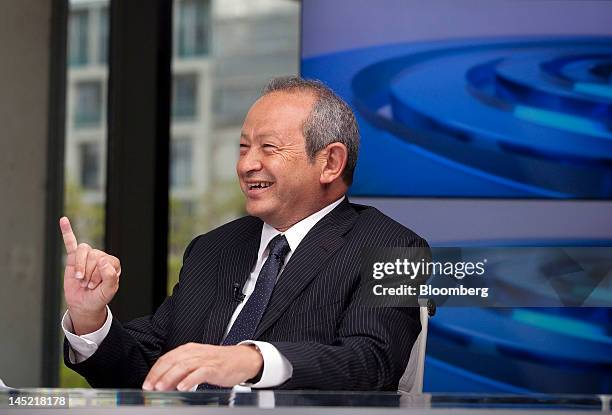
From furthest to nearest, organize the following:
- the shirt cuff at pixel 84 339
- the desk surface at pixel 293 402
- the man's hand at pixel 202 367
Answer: the shirt cuff at pixel 84 339, the man's hand at pixel 202 367, the desk surface at pixel 293 402

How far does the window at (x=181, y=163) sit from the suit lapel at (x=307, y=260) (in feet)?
11.3

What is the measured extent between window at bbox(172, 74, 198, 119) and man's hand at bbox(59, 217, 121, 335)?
3733 mm

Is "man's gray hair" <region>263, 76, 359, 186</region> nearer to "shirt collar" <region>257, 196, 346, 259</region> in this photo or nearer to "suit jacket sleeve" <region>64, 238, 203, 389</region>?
"shirt collar" <region>257, 196, 346, 259</region>

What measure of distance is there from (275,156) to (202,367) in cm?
76

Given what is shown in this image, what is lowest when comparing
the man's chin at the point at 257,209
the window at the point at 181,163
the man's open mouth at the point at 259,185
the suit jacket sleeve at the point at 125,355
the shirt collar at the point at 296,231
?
the window at the point at 181,163

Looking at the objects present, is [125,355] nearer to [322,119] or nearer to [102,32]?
[322,119]

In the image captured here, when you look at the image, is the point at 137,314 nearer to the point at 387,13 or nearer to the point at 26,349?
the point at 26,349

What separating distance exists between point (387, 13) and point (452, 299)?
6.01 feet

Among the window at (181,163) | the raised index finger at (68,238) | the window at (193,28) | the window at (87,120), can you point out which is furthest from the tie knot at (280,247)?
the window at (193,28)

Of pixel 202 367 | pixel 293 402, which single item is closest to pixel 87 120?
pixel 202 367

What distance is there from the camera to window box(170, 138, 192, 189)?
18.3 ft

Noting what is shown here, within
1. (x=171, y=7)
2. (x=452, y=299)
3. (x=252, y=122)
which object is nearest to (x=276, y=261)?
(x=252, y=122)

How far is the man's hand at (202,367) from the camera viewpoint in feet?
4.71

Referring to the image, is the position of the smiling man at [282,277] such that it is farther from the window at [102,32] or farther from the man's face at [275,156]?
the window at [102,32]
